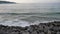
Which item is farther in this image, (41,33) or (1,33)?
(1,33)

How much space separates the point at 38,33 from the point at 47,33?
551 mm

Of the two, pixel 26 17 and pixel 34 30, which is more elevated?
pixel 34 30

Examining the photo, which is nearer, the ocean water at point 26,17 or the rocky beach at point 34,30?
the rocky beach at point 34,30

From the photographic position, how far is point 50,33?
281 inches

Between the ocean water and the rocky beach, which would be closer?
the rocky beach

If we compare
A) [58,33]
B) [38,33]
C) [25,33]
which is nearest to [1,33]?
[25,33]

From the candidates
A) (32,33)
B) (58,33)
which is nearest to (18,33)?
(32,33)

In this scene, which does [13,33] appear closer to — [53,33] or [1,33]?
[1,33]

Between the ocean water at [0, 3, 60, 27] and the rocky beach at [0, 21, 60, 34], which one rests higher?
the rocky beach at [0, 21, 60, 34]

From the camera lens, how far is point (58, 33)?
7215mm

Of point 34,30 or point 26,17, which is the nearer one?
point 34,30

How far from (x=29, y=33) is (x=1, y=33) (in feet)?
6.06

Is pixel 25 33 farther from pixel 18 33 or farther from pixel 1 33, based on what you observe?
pixel 1 33

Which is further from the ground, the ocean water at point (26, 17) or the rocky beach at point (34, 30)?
the rocky beach at point (34, 30)
